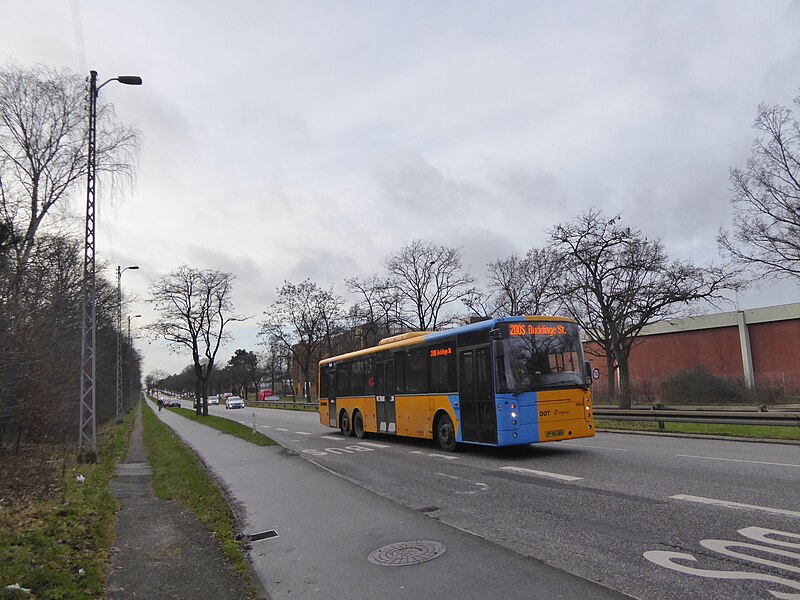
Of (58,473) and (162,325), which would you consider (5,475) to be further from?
(162,325)

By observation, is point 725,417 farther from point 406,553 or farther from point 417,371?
point 406,553

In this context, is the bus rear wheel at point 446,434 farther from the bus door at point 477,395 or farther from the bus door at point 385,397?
the bus door at point 385,397

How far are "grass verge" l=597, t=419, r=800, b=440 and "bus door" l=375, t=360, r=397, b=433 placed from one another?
7.73 meters

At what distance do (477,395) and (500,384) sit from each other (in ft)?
2.81

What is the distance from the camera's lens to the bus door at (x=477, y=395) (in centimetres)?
1302

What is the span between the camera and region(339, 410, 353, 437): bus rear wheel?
21459 mm

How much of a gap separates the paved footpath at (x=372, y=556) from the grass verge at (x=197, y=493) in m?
0.25

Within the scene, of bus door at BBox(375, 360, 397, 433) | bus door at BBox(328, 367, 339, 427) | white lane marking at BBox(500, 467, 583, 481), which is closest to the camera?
white lane marking at BBox(500, 467, 583, 481)

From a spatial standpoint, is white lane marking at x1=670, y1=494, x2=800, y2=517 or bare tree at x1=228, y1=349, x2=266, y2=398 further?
bare tree at x1=228, y1=349, x2=266, y2=398

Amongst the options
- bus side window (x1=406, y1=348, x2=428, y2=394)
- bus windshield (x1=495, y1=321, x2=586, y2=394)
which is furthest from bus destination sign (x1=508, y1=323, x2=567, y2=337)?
bus side window (x1=406, y1=348, x2=428, y2=394)

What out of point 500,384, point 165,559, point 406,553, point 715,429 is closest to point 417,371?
point 500,384

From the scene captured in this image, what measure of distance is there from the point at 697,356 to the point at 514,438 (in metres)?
37.3

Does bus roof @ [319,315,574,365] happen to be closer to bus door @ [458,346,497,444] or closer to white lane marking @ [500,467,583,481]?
bus door @ [458,346,497,444]

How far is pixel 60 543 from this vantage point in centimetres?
690
